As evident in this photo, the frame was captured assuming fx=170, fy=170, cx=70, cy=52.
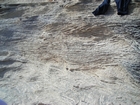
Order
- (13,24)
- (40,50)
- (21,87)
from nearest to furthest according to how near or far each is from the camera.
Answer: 1. (21,87)
2. (40,50)
3. (13,24)

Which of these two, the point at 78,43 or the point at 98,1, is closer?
the point at 78,43

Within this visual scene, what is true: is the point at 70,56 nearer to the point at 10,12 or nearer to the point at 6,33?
the point at 6,33

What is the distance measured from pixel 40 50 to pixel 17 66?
0.37 meters

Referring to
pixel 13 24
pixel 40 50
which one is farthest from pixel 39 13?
pixel 40 50

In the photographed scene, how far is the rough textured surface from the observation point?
1793mm

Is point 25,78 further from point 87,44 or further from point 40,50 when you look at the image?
point 87,44

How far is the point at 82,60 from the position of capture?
206cm


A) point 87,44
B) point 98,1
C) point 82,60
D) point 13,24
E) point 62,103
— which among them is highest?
point 98,1

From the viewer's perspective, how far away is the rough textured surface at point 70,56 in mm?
1793

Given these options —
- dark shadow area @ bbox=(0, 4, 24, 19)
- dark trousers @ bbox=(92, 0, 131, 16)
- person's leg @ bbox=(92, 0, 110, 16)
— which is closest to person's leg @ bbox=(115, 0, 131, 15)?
dark trousers @ bbox=(92, 0, 131, 16)

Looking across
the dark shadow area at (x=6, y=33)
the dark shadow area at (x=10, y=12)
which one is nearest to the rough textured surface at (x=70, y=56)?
the dark shadow area at (x=6, y=33)

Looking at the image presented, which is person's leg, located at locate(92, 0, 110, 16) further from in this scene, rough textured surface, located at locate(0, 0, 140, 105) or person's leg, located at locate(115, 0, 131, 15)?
person's leg, located at locate(115, 0, 131, 15)

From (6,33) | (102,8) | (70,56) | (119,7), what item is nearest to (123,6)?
(119,7)

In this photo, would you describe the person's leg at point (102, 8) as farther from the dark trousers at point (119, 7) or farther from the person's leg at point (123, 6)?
the person's leg at point (123, 6)
